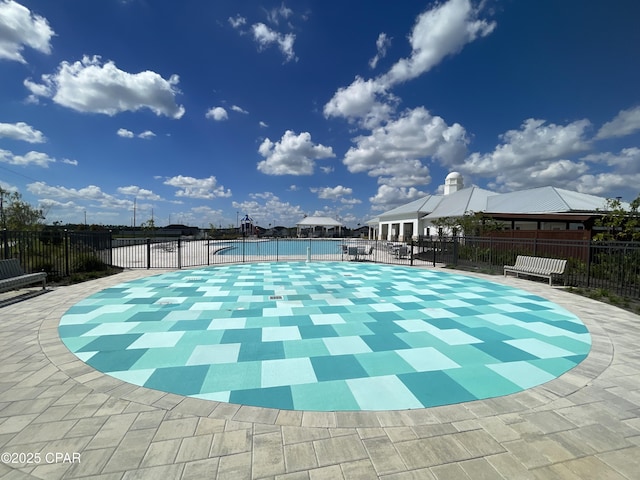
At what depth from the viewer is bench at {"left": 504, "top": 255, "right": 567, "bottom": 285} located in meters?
10.6

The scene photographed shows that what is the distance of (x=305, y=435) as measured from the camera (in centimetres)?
268

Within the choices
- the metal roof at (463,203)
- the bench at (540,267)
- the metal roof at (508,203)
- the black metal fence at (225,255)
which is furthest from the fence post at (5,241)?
the metal roof at (463,203)

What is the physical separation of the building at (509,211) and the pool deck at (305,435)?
14146 millimetres

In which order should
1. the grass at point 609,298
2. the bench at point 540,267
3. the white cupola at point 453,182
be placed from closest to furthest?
the grass at point 609,298 < the bench at point 540,267 < the white cupola at point 453,182

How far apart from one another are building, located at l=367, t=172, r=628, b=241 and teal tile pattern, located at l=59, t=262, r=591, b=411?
10.9 m

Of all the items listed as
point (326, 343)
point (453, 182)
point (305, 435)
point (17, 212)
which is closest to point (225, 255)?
point (17, 212)

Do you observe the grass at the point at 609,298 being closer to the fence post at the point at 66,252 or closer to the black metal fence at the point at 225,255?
the black metal fence at the point at 225,255

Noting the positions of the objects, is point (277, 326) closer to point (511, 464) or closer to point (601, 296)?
point (511, 464)

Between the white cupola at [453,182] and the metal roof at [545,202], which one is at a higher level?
the white cupola at [453,182]

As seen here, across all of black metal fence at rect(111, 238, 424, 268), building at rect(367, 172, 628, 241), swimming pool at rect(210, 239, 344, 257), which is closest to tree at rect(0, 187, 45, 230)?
black metal fence at rect(111, 238, 424, 268)

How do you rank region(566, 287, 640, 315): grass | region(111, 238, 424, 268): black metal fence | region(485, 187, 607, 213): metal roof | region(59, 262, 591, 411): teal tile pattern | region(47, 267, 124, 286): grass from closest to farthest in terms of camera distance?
region(59, 262, 591, 411): teal tile pattern
region(566, 287, 640, 315): grass
region(47, 267, 124, 286): grass
region(111, 238, 424, 268): black metal fence
region(485, 187, 607, 213): metal roof

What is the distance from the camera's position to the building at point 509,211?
18.8 metres

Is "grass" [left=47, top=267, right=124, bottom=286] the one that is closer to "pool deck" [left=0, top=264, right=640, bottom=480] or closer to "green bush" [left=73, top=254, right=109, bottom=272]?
"green bush" [left=73, top=254, right=109, bottom=272]

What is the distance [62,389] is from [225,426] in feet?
7.12
